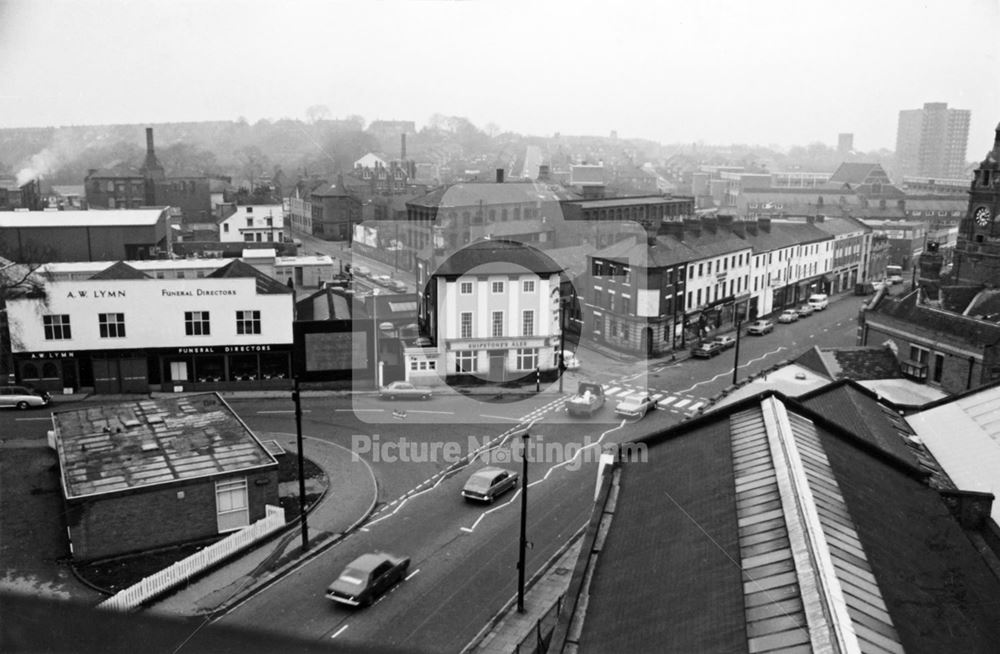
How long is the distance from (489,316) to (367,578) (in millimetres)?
15334

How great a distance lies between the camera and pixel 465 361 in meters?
28.9

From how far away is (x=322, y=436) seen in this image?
23734 millimetres

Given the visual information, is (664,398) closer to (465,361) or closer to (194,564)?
(465,361)

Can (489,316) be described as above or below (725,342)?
above

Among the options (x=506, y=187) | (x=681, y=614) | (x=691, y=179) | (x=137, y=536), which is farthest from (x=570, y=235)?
(x=691, y=179)

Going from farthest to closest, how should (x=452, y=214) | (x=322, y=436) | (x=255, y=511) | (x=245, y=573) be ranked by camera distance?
(x=452, y=214), (x=322, y=436), (x=255, y=511), (x=245, y=573)

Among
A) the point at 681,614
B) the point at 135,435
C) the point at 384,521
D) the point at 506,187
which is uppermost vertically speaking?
the point at 506,187

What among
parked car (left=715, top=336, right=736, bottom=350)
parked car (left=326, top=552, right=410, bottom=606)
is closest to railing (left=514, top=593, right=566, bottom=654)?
parked car (left=326, top=552, right=410, bottom=606)

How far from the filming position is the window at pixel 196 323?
2738 cm

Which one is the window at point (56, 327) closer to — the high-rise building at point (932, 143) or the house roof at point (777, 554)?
the house roof at point (777, 554)

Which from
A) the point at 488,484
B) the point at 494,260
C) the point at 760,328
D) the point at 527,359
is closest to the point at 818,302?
the point at 760,328

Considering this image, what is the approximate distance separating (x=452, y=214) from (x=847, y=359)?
27821 mm

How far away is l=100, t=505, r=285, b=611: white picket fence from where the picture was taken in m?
13.8

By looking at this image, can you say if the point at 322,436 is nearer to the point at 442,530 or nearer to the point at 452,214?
the point at 442,530
